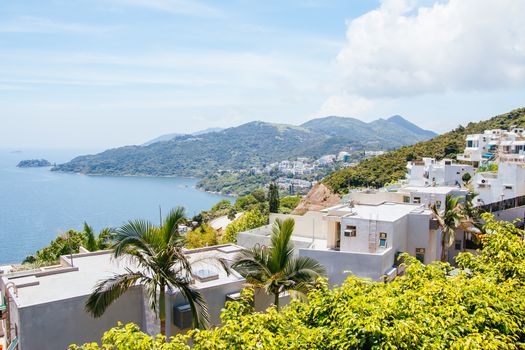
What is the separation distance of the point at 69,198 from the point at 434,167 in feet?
457

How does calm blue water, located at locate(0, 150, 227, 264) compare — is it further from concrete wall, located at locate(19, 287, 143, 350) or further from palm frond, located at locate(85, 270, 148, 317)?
palm frond, located at locate(85, 270, 148, 317)

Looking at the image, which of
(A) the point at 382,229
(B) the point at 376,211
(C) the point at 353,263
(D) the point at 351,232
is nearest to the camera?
(C) the point at 353,263

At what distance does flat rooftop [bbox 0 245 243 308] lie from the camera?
1079 centimetres

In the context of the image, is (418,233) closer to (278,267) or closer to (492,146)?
(278,267)

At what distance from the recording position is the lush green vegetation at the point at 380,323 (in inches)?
230

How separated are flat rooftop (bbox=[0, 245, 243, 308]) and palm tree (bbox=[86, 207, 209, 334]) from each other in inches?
20.6

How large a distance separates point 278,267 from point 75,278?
18.6ft

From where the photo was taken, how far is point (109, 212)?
439ft

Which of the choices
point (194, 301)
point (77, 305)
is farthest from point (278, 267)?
point (77, 305)

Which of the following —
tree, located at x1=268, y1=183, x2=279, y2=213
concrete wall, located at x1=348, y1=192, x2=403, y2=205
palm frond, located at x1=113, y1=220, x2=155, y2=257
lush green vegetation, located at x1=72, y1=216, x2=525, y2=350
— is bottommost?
tree, located at x1=268, y1=183, x2=279, y2=213

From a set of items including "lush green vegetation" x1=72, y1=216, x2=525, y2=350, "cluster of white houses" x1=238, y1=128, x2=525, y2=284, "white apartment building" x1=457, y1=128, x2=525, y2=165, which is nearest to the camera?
"lush green vegetation" x1=72, y1=216, x2=525, y2=350

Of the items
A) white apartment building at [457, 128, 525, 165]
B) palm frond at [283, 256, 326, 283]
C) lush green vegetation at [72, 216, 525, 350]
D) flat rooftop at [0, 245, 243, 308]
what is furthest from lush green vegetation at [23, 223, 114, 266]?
white apartment building at [457, 128, 525, 165]

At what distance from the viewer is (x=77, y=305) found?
35.3 feet

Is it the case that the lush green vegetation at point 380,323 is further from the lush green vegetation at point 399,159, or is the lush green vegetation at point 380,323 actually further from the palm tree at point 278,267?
the lush green vegetation at point 399,159
